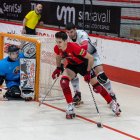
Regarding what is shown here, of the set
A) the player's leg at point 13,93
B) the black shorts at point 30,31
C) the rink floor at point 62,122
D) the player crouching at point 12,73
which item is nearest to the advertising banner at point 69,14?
the black shorts at point 30,31

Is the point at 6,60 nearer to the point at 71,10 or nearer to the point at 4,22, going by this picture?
the point at 71,10

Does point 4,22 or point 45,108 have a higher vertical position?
point 4,22

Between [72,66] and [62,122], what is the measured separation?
0.89 metres

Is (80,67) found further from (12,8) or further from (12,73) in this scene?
(12,8)

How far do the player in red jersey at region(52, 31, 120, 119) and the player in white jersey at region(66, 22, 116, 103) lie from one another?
0.19 metres

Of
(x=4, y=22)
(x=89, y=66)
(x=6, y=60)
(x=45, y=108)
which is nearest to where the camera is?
(x=89, y=66)

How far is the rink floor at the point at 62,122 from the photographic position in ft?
18.8

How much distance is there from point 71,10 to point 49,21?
3.61 ft

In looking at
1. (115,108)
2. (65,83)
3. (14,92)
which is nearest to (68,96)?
(65,83)

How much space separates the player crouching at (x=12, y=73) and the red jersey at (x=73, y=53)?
120 cm

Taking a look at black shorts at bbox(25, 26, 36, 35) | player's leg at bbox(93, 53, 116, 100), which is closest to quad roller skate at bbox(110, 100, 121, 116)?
player's leg at bbox(93, 53, 116, 100)

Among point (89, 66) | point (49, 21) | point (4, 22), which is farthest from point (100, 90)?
point (4, 22)

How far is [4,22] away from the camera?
46.1 feet

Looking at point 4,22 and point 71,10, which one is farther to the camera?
point 4,22
